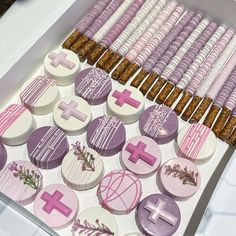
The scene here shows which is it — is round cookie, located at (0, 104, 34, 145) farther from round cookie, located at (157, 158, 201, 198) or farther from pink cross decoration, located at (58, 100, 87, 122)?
round cookie, located at (157, 158, 201, 198)

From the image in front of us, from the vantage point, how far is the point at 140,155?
1.62 m

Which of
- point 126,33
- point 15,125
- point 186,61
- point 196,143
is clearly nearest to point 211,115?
point 196,143

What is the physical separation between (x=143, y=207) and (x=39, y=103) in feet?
1.64

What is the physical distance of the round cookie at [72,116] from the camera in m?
1.69

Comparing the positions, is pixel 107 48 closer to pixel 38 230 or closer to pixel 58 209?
pixel 58 209

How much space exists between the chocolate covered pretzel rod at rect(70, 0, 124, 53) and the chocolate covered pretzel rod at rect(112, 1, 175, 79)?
16 cm

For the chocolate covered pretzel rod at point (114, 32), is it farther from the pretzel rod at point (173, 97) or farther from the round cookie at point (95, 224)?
the round cookie at point (95, 224)

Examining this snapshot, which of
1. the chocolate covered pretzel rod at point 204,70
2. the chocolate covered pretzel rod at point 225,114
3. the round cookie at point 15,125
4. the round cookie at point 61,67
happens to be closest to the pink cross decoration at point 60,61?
the round cookie at point 61,67

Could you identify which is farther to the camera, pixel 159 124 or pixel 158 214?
pixel 159 124

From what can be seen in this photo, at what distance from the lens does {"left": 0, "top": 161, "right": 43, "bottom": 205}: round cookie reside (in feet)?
5.13

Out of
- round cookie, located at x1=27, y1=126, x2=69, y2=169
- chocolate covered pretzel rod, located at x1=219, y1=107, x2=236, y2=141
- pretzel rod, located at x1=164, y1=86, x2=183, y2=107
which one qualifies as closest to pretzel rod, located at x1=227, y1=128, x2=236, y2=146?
chocolate covered pretzel rod, located at x1=219, y1=107, x2=236, y2=141

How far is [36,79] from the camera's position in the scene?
5.82ft

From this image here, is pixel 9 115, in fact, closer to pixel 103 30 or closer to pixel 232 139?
pixel 103 30

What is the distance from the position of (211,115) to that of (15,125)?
2.18 feet
